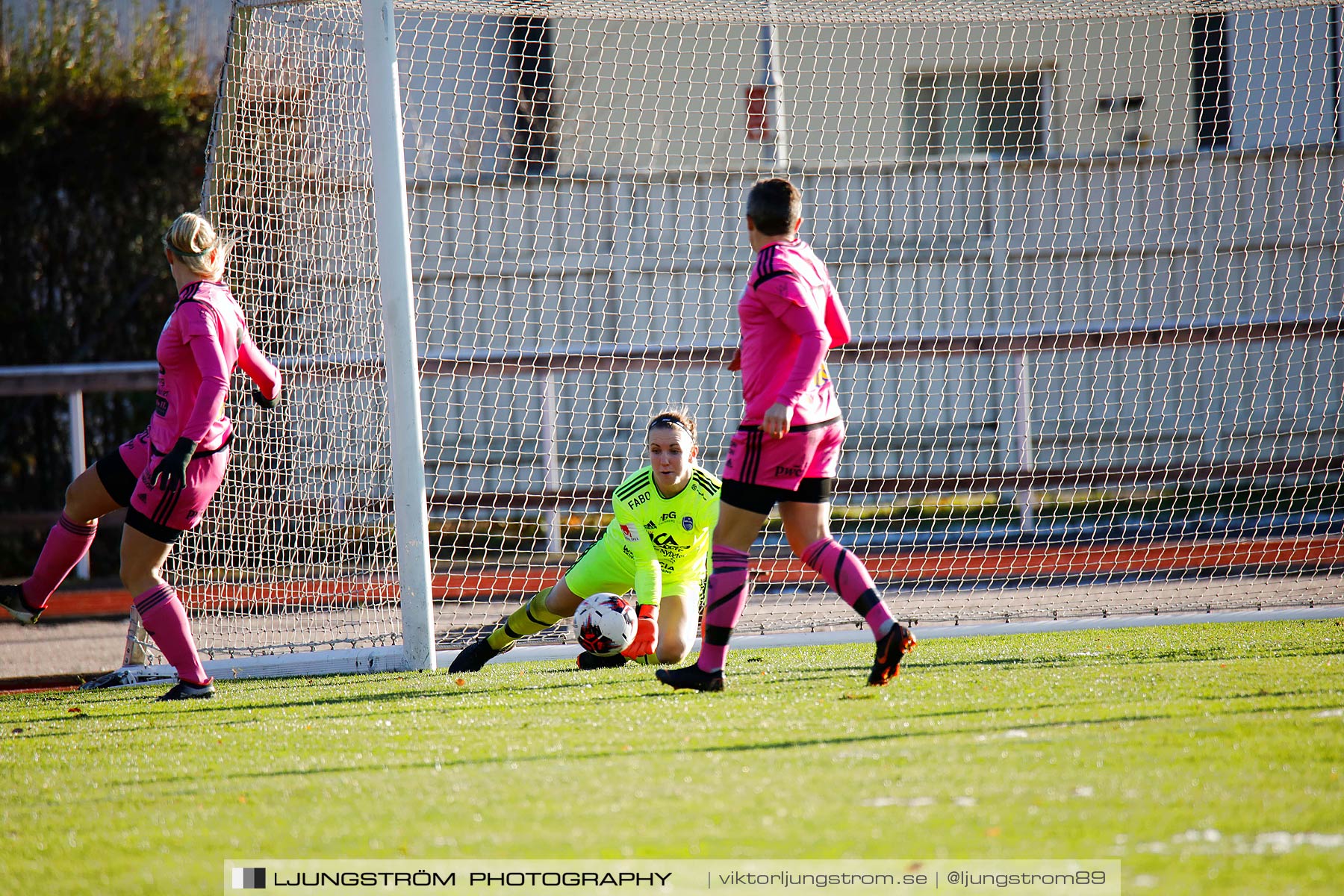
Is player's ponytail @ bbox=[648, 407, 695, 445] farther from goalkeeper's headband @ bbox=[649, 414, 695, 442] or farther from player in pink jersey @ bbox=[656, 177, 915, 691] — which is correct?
player in pink jersey @ bbox=[656, 177, 915, 691]

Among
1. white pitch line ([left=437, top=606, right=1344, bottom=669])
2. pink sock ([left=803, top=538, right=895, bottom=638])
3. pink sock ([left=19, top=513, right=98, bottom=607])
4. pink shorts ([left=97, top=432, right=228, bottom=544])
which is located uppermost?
pink shorts ([left=97, top=432, right=228, bottom=544])

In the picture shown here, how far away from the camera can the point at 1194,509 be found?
750 cm

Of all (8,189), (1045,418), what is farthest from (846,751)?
(8,189)

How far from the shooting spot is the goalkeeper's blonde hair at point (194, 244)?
4176 millimetres

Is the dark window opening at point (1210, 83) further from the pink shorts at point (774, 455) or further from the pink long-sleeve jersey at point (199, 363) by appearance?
the pink long-sleeve jersey at point (199, 363)

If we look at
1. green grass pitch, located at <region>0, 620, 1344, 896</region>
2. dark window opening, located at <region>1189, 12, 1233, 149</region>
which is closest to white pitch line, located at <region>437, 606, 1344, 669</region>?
green grass pitch, located at <region>0, 620, 1344, 896</region>

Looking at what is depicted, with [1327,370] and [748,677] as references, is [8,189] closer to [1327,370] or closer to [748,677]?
[748,677]

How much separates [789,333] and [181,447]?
80.5 inches

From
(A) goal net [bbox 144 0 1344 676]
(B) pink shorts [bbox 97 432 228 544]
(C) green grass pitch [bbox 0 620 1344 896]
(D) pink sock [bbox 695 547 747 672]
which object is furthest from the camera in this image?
(A) goal net [bbox 144 0 1344 676]

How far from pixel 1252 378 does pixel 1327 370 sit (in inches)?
20.6

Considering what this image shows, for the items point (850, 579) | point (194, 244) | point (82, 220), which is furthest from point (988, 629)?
point (82, 220)

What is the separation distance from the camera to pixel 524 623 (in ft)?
15.1

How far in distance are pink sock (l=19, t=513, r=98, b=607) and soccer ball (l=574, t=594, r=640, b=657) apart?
1.88 meters

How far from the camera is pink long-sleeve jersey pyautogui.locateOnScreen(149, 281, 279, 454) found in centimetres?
406
